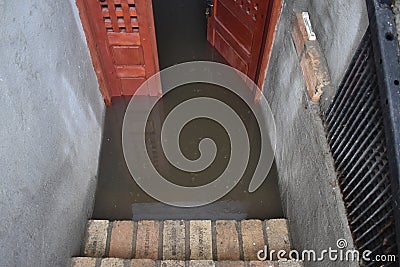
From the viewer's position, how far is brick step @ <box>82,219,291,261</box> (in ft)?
10.8

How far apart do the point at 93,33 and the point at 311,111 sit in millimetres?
2147

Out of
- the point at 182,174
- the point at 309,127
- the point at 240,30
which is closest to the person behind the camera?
the point at 309,127

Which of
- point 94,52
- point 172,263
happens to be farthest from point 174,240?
point 94,52

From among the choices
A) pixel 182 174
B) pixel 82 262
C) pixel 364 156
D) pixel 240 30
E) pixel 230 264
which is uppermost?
pixel 364 156

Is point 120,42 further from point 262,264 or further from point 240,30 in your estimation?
point 262,264

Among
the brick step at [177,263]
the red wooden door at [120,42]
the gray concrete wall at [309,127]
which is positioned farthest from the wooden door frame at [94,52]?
the brick step at [177,263]

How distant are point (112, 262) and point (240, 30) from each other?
8.49 feet

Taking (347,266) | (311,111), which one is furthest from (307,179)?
(347,266)

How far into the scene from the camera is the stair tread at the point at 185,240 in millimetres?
3307

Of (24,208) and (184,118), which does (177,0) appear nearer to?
(184,118)

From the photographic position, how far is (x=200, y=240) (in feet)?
11.0

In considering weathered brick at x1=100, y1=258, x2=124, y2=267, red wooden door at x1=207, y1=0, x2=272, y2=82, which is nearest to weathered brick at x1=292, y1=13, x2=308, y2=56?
red wooden door at x1=207, y1=0, x2=272, y2=82

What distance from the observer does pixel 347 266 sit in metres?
2.31

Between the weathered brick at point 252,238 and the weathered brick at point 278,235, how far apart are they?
0.07m
